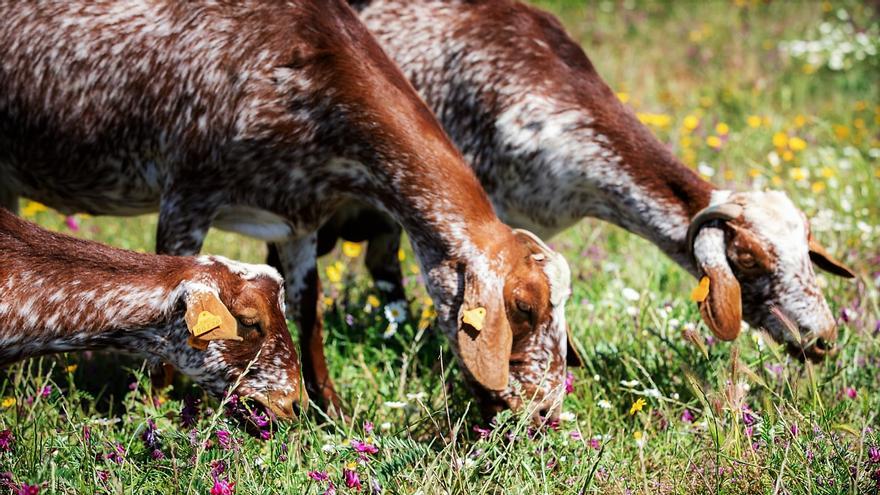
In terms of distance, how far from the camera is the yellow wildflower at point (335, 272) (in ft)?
19.3

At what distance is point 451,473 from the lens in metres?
3.55

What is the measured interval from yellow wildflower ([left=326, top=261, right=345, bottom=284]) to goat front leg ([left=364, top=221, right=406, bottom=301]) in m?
0.17

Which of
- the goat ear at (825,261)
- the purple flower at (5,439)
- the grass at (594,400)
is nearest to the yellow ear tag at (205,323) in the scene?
the grass at (594,400)

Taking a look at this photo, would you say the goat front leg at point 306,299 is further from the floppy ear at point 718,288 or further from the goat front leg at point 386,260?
the floppy ear at point 718,288

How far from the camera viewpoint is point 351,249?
21.4 ft

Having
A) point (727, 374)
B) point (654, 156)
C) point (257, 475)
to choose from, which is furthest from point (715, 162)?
Answer: point (257, 475)

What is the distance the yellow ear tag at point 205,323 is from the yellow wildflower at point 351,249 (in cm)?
291

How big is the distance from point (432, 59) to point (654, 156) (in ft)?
3.96

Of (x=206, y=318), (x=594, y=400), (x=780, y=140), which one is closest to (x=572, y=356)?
(x=594, y=400)

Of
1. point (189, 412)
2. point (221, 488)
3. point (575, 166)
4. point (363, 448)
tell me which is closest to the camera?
point (221, 488)

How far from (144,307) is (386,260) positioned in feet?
8.15

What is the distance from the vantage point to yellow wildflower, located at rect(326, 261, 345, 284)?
589 cm

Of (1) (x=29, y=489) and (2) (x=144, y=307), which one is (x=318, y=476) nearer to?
(2) (x=144, y=307)

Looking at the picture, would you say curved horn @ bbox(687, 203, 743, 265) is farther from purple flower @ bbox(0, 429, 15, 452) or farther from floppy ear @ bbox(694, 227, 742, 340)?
purple flower @ bbox(0, 429, 15, 452)
